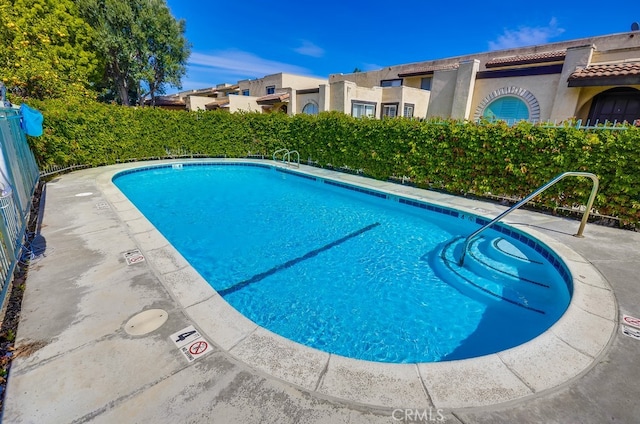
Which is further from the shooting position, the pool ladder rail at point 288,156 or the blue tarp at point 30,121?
the pool ladder rail at point 288,156

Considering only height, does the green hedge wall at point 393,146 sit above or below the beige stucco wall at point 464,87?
below

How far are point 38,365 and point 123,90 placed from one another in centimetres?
2934

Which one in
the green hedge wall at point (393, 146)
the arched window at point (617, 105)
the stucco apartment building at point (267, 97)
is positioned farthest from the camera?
the stucco apartment building at point (267, 97)

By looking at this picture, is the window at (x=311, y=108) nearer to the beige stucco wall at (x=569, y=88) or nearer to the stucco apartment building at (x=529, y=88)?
the stucco apartment building at (x=529, y=88)

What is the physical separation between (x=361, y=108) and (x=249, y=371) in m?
21.3

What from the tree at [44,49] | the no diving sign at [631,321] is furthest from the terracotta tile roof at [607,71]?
the tree at [44,49]

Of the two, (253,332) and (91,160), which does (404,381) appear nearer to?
(253,332)

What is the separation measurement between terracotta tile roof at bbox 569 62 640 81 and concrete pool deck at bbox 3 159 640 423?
455 inches

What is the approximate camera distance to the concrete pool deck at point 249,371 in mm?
2193

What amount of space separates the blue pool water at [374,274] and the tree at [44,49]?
12.3m

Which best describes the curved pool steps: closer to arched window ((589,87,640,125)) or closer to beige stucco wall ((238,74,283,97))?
arched window ((589,87,640,125))

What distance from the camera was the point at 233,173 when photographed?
1460 centimetres

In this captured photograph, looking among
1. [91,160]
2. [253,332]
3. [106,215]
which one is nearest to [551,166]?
[253,332]

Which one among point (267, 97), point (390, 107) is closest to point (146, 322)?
point (390, 107)
